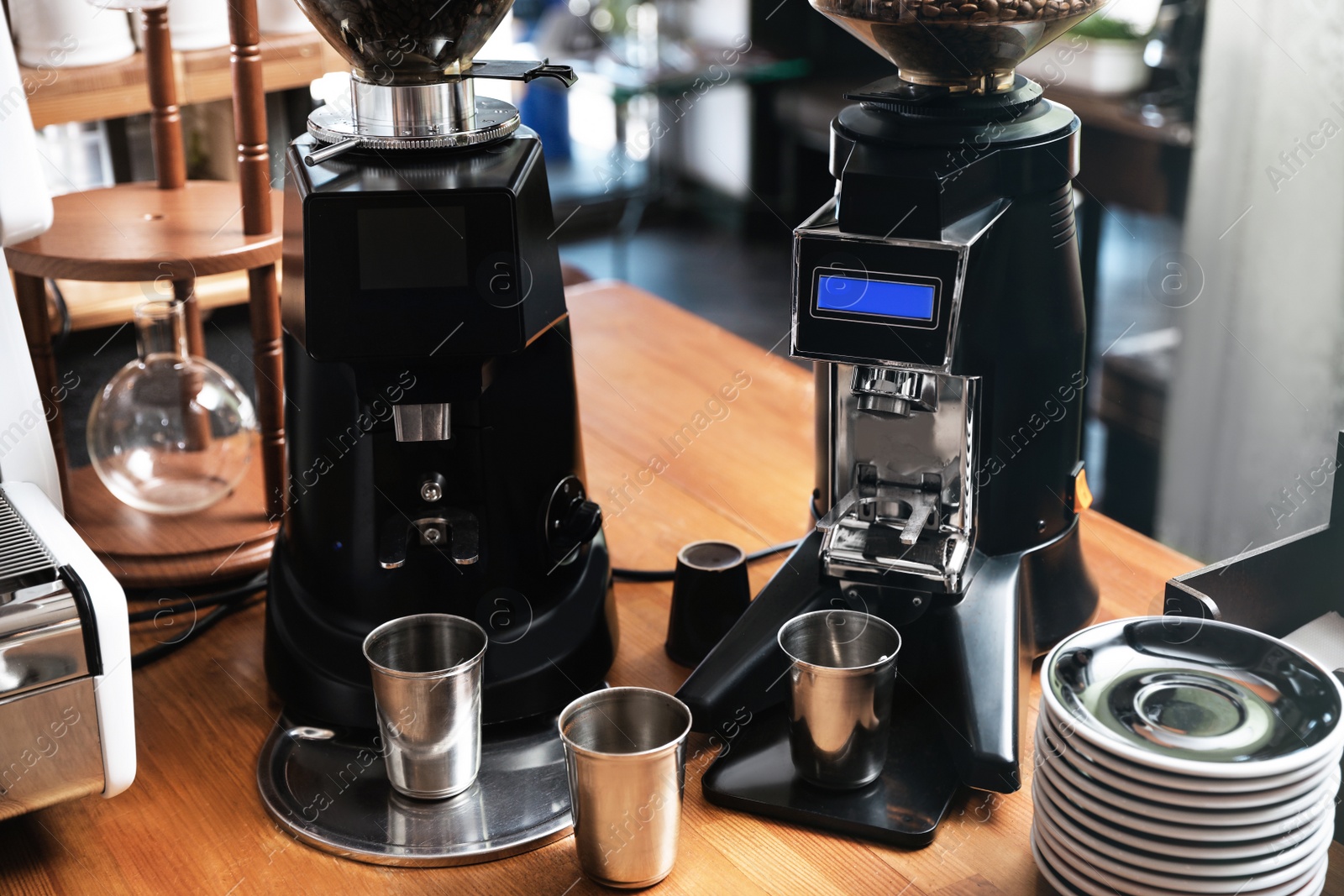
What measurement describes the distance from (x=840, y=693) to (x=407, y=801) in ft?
1.00

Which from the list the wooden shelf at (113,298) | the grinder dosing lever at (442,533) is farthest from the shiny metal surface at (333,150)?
the wooden shelf at (113,298)

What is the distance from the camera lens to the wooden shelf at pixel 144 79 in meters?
1.31

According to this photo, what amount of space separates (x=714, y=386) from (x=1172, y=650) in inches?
29.8

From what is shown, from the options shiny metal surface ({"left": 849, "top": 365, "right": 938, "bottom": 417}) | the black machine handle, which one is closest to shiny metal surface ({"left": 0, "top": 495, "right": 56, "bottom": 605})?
the black machine handle

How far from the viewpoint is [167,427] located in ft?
3.97

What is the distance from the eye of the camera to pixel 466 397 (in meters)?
0.89

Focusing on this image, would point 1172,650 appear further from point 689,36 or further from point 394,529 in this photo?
point 689,36

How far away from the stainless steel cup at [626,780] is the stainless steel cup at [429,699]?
8 centimetres

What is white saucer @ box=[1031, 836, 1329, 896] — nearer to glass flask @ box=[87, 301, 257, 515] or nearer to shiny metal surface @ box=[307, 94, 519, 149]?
shiny metal surface @ box=[307, 94, 519, 149]

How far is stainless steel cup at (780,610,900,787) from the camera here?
0.84 m

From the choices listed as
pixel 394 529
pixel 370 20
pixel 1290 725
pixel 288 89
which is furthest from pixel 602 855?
pixel 288 89

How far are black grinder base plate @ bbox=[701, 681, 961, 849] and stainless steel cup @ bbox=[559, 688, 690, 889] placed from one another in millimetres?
78

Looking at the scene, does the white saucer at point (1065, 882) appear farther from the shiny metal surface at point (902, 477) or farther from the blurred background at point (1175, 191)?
the blurred background at point (1175, 191)

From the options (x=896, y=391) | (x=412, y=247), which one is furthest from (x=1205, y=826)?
(x=412, y=247)
